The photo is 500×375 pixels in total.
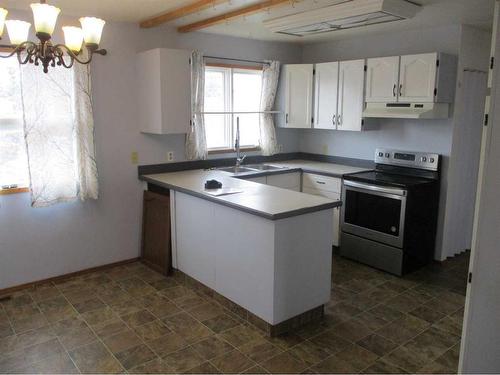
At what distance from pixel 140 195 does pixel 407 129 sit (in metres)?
2.91

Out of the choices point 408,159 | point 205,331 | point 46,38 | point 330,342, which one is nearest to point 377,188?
point 408,159

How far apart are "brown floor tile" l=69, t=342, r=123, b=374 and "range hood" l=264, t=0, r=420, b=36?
2962 millimetres

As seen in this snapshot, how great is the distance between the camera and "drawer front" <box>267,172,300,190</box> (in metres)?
4.61

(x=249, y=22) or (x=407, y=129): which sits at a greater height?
(x=249, y=22)

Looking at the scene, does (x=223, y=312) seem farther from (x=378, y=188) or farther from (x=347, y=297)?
(x=378, y=188)

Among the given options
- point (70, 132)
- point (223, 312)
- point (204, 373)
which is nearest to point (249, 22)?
point (70, 132)

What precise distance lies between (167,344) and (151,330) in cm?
24

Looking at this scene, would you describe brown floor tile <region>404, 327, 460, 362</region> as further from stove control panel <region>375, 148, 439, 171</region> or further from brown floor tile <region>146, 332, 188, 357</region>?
stove control panel <region>375, 148, 439, 171</region>

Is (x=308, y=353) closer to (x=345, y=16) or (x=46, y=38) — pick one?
(x=46, y=38)

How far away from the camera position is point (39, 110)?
3.50 m

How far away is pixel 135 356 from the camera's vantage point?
272cm

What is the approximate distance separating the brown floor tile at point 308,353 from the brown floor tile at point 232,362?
307 millimetres

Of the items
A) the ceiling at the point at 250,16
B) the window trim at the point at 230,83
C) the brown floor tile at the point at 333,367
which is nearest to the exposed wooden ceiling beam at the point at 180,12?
the ceiling at the point at 250,16

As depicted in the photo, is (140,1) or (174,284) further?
(174,284)
